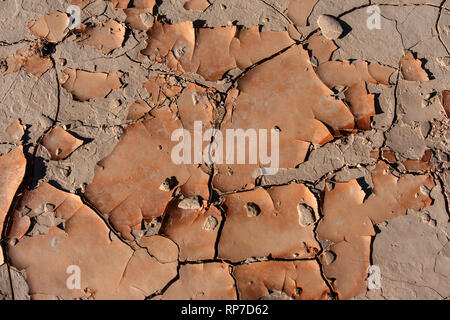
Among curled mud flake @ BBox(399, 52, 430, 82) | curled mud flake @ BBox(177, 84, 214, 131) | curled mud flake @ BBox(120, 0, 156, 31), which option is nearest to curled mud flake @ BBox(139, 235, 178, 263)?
curled mud flake @ BBox(177, 84, 214, 131)

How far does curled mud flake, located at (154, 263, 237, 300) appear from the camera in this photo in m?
2.26

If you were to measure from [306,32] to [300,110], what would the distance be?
0.51 metres

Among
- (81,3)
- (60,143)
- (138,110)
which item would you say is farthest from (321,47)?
(60,143)

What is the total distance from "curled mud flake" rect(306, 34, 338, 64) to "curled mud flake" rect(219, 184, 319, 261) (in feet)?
2.80

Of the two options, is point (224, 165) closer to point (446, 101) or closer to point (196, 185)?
point (196, 185)

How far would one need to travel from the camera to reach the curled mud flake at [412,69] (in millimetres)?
2424

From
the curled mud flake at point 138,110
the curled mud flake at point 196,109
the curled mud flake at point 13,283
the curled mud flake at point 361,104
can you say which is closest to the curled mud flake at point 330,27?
the curled mud flake at point 361,104

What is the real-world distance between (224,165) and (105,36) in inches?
43.4

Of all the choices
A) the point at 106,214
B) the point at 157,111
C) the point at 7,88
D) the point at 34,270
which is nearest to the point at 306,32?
the point at 157,111

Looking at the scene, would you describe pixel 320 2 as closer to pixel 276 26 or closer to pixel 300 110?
pixel 276 26

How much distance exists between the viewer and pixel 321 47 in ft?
8.04

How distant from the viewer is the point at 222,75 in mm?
2414

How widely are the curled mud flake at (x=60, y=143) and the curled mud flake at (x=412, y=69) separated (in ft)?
6.56

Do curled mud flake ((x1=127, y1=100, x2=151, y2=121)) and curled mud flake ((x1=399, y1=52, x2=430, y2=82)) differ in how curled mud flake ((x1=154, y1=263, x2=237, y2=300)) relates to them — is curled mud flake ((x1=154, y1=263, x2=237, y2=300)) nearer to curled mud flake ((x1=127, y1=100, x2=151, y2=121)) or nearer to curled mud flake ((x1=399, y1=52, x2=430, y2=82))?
curled mud flake ((x1=127, y1=100, x2=151, y2=121))
